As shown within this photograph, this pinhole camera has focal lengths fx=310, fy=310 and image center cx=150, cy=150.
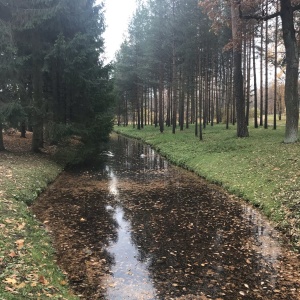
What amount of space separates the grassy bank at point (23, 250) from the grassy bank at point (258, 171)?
4851mm

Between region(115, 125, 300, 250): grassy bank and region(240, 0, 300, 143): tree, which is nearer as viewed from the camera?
region(115, 125, 300, 250): grassy bank

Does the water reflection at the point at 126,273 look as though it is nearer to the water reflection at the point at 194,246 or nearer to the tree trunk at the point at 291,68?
the water reflection at the point at 194,246

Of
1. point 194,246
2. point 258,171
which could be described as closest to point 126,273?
point 194,246

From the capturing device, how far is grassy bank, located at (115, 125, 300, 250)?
7.92 metres

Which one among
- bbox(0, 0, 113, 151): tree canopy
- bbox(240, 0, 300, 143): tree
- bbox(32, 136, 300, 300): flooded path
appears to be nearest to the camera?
bbox(32, 136, 300, 300): flooded path

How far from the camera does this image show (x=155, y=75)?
35656mm

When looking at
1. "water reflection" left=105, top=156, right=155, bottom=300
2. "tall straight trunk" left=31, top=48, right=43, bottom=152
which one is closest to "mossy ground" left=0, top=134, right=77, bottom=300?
"water reflection" left=105, top=156, right=155, bottom=300

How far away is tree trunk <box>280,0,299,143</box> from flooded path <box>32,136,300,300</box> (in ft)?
20.6

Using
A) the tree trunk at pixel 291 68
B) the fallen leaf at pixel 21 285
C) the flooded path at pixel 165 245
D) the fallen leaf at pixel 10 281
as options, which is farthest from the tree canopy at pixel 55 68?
the fallen leaf at pixel 21 285

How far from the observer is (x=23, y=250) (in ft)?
18.1

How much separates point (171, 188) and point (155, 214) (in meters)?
3.21

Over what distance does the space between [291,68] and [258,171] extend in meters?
6.54

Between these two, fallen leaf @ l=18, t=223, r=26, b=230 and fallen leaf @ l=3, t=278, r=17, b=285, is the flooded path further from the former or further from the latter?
fallen leaf @ l=3, t=278, r=17, b=285

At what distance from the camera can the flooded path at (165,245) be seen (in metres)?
5.00
